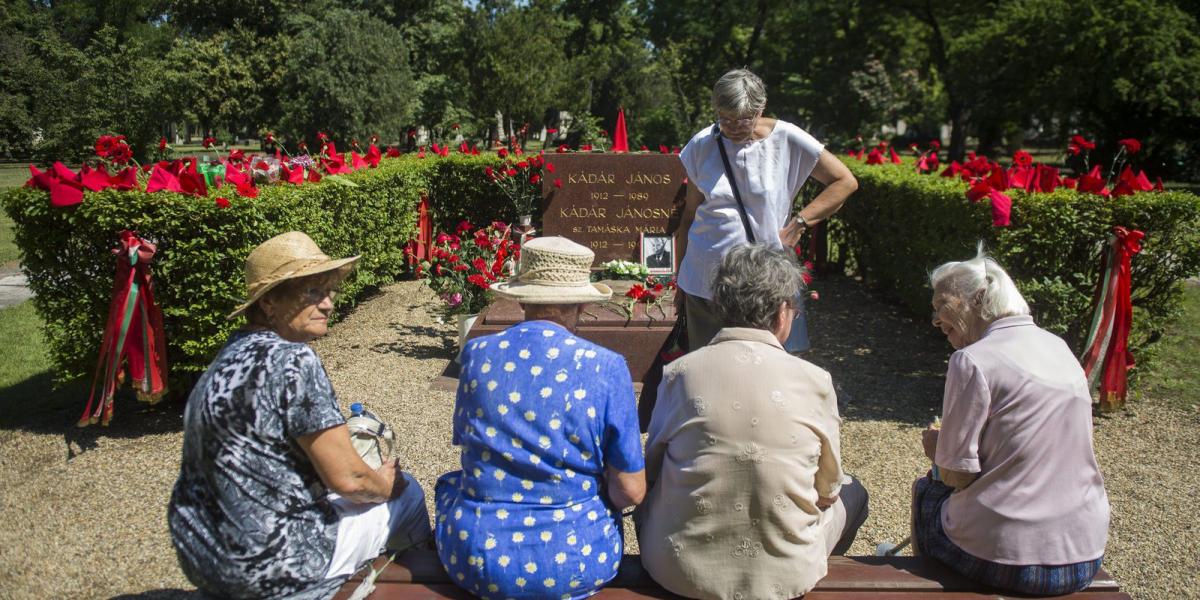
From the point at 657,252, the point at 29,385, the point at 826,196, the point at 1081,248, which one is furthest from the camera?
the point at 657,252

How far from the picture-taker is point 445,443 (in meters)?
5.15

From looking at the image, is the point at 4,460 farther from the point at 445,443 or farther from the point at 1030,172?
the point at 1030,172

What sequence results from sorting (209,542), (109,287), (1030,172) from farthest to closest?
(1030,172)
(109,287)
(209,542)

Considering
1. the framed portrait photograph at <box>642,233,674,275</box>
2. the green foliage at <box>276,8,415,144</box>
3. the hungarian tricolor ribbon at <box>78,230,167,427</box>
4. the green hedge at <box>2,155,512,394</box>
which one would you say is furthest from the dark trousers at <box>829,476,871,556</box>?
the green foliage at <box>276,8,415,144</box>

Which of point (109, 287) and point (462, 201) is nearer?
point (109, 287)

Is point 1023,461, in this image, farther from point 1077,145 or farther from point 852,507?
point 1077,145

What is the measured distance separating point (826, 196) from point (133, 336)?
12.5ft

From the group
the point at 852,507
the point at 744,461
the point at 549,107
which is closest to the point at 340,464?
the point at 744,461

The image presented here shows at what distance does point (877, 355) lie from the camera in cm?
716

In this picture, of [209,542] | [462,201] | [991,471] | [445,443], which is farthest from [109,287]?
[462,201]

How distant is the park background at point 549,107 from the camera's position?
4414mm

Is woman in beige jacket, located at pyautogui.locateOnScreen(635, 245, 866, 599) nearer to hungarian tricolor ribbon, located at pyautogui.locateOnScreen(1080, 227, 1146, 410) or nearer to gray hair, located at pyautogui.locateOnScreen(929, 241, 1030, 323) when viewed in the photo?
gray hair, located at pyautogui.locateOnScreen(929, 241, 1030, 323)

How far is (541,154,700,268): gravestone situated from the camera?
341 inches

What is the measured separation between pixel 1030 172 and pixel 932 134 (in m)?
44.3
